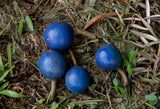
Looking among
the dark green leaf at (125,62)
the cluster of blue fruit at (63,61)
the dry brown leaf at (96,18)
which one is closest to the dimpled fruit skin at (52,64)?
the cluster of blue fruit at (63,61)

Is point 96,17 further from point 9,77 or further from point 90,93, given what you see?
point 9,77

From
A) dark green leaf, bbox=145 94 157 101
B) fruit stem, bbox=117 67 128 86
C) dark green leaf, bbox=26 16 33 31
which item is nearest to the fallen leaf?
fruit stem, bbox=117 67 128 86

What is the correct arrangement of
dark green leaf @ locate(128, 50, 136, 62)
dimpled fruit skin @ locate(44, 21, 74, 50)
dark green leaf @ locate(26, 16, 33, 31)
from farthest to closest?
dark green leaf @ locate(26, 16, 33, 31) < dark green leaf @ locate(128, 50, 136, 62) < dimpled fruit skin @ locate(44, 21, 74, 50)

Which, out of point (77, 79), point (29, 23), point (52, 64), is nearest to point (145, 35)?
point (77, 79)

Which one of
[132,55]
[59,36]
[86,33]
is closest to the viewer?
[59,36]

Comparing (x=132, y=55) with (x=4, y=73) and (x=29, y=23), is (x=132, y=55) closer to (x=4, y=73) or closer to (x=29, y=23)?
(x=29, y=23)

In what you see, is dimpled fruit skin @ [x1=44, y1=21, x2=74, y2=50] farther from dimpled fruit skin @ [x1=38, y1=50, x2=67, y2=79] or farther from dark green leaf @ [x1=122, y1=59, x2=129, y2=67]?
dark green leaf @ [x1=122, y1=59, x2=129, y2=67]
